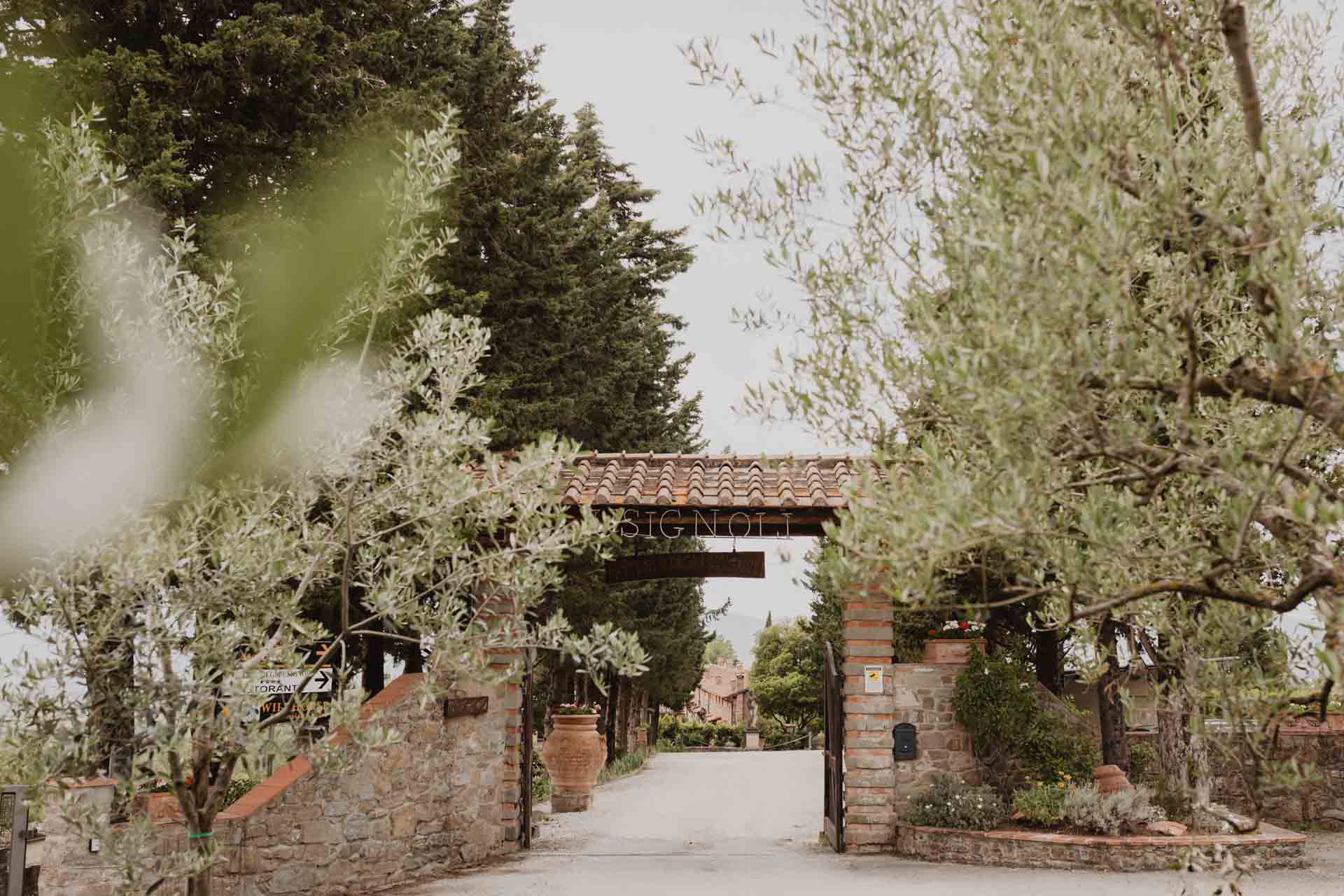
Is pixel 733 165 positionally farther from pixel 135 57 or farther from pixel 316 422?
pixel 135 57

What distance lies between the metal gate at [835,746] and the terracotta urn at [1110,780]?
2667mm

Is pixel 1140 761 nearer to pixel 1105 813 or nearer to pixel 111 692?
pixel 1105 813

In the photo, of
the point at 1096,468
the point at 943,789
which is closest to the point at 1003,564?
the point at 1096,468

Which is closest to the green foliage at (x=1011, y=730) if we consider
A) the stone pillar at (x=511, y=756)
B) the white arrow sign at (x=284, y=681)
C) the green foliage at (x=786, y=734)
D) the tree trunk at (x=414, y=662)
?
the stone pillar at (x=511, y=756)

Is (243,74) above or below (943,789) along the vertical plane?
above

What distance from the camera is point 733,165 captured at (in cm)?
585

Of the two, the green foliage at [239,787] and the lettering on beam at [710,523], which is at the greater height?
the lettering on beam at [710,523]

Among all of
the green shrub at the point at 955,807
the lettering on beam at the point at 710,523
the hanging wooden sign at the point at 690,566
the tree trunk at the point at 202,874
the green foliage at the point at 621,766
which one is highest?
the lettering on beam at the point at 710,523

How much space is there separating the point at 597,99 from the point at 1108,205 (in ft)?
73.1

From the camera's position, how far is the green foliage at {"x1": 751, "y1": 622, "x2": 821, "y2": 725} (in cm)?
4169

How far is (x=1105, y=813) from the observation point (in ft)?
33.8

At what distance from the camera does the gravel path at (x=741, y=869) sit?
9203mm

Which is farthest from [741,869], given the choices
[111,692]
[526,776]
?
[111,692]

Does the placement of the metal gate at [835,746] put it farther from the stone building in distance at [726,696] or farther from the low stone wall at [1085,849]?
the stone building in distance at [726,696]
